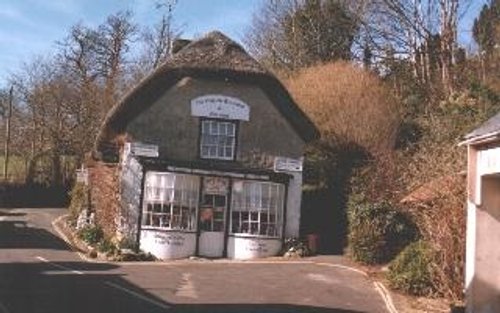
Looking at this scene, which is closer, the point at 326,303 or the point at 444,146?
the point at 326,303

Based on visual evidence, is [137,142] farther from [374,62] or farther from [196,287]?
[374,62]

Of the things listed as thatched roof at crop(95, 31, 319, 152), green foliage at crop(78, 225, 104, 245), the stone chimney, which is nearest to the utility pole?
green foliage at crop(78, 225, 104, 245)

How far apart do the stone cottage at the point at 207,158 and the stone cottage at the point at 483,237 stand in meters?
13.8

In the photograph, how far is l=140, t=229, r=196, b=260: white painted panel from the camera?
92.0ft

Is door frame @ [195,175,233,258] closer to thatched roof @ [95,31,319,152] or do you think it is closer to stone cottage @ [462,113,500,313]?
thatched roof @ [95,31,319,152]

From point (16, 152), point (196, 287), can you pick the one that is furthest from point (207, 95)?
point (16, 152)

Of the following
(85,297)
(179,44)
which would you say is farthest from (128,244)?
(85,297)

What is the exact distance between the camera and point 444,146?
88.0ft

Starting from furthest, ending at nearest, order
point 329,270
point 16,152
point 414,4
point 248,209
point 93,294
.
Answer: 1. point 16,152
2. point 414,4
3. point 248,209
4. point 329,270
5. point 93,294

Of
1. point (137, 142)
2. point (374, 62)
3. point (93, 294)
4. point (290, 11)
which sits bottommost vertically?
point (93, 294)

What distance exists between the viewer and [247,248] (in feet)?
94.4

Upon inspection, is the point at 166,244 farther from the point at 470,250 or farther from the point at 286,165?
the point at 470,250

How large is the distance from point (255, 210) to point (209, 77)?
16.4 feet

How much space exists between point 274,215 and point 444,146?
6.41m
